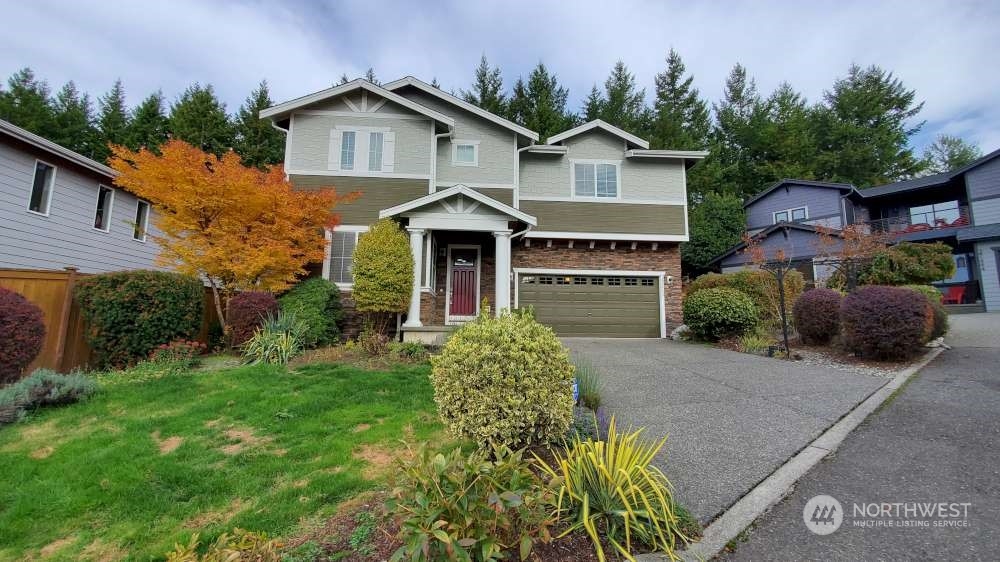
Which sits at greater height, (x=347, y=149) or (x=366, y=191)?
(x=347, y=149)

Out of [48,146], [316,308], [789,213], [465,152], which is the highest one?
[789,213]

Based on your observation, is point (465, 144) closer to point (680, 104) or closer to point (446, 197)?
point (446, 197)

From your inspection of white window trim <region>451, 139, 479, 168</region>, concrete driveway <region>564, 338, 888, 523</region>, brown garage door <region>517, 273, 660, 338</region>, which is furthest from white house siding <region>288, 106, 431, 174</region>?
concrete driveway <region>564, 338, 888, 523</region>

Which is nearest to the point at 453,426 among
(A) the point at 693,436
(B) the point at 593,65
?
(A) the point at 693,436

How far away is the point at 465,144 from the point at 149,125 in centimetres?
2205

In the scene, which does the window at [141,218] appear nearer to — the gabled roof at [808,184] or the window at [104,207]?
the window at [104,207]

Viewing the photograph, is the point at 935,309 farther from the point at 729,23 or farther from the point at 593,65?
the point at 593,65

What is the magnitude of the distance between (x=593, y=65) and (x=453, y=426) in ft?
91.5

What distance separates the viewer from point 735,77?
30969 millimetres

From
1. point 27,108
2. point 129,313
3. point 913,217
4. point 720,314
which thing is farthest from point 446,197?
point 27,108

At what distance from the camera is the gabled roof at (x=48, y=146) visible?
8.80 meters

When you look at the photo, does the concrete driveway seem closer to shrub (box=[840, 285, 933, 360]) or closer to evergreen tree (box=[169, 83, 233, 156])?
shrub (box=[840, 285, 933, 360])

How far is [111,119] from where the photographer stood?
23594 mm

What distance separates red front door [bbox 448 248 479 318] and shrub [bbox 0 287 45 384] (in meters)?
8.16
